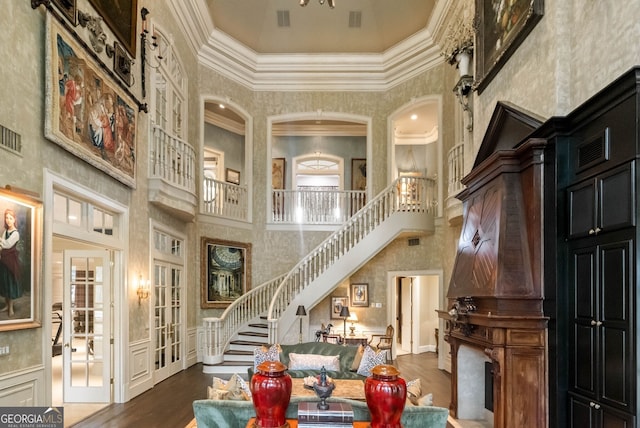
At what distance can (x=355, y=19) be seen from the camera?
10273 mm

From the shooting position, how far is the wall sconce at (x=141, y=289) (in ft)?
22.9

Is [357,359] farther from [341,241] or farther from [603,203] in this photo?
[341,241]

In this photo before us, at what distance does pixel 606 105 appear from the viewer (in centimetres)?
334

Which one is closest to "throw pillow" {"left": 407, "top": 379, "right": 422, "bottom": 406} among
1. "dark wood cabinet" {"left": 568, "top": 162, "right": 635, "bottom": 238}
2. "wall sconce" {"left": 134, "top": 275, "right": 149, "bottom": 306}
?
"dark wood cabinet" {"left": 568, "top": 162, "right": 635, "bottom": 238}

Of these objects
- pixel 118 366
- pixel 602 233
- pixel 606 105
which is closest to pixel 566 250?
pixel 602 233

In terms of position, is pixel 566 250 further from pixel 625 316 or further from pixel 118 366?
pixel 118 366

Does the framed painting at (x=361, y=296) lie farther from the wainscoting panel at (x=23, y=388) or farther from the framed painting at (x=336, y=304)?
the wainscoting panel at (x=23, y=388)

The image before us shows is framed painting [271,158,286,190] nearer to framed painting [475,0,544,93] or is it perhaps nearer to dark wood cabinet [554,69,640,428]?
framed painting [475,0,544,93]

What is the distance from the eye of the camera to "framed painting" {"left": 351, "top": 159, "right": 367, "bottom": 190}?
1334cm

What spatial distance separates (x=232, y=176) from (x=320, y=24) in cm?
510

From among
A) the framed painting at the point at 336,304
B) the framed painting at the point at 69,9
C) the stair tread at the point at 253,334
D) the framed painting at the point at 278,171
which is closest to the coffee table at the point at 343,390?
the stair tread at the point at 253,334

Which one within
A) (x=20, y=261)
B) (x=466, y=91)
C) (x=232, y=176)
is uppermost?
(x=466, y=91)

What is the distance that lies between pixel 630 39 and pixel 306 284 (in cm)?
761

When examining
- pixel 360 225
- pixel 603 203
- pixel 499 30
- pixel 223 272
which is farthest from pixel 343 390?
pixel 223 272
